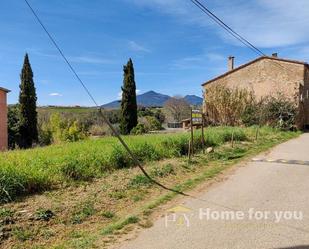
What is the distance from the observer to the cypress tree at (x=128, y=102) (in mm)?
31516

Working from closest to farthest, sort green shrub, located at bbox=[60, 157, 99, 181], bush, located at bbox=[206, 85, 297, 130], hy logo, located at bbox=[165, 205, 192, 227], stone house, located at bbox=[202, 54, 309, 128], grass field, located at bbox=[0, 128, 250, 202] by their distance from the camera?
hy logo, located at bbox=[165, 205, 192, 227], grass field, located at bbox=[0, 128, 250, 202], green shrub, located at bbox=[60, 157, 99, 181], bush, located at bbox=[206, 85, 297, 130], stone house, located at bbox=[202, 54, 309, 128]

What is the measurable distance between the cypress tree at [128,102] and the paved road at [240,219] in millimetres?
22707

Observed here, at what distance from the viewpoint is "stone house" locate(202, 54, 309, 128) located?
94.2ft

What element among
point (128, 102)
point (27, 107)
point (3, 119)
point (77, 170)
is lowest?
point (77, 170)

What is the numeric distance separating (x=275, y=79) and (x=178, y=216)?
25.9 metres

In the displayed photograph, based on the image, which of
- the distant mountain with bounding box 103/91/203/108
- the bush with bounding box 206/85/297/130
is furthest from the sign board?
the bush with bounding box 206/85/297/130

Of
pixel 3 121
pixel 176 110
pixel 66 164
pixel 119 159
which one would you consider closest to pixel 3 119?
pixel 3 121

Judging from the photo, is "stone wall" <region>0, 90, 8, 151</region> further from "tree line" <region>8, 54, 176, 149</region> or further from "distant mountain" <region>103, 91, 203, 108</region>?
"distant mountain" <region>103, 91, 203, 108</region>

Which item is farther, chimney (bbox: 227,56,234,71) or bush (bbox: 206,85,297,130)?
chimney (bbox: 227,56,234,71)

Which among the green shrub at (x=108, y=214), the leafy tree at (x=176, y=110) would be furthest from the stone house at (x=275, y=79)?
the green shrub at (x=108, y=214)

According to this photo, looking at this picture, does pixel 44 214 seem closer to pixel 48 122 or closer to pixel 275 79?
pixel 48 122

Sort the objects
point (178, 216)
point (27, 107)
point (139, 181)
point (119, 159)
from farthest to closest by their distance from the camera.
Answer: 1. point (27, 107)
2. point (119, 159)
3. point (139, 181)
4. point (178, 216)

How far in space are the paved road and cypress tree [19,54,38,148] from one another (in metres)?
23.0

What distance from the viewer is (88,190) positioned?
7.68 metres
